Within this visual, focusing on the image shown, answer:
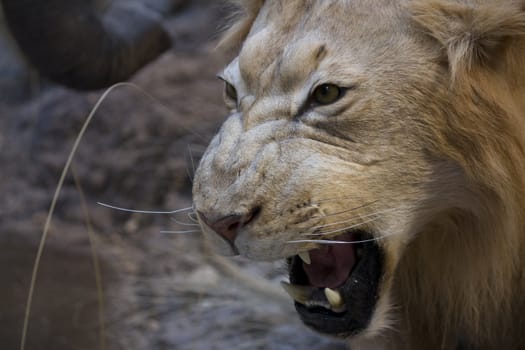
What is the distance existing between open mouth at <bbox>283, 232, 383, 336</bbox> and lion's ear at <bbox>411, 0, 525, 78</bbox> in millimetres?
431

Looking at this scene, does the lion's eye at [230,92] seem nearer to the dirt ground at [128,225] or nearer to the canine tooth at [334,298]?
the canine tooth at [334,298]

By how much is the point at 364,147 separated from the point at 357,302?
1.16 ft

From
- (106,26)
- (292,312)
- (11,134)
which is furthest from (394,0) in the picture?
(11,134)

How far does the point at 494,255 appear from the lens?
2.37 meters

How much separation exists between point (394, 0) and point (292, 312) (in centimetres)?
160

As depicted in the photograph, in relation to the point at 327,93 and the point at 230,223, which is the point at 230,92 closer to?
the point at 327,93

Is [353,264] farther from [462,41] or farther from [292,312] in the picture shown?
[292,312]

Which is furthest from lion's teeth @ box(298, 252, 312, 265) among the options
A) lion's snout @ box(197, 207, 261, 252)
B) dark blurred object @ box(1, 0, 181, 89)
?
dark blurred object @ box(1, 0, 181, 89)

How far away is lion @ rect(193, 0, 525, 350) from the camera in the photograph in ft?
6.98

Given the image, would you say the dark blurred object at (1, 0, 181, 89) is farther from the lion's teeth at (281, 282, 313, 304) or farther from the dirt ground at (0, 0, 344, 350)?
the lion's teeth at (281, 282, 313, 304)

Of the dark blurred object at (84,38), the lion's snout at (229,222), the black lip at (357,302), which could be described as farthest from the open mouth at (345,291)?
the dark blurred object at (84,38)

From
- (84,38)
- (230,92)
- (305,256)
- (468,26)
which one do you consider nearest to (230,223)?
(305,256)

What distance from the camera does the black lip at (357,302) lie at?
228 centimetres

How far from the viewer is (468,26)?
7.22 ft
